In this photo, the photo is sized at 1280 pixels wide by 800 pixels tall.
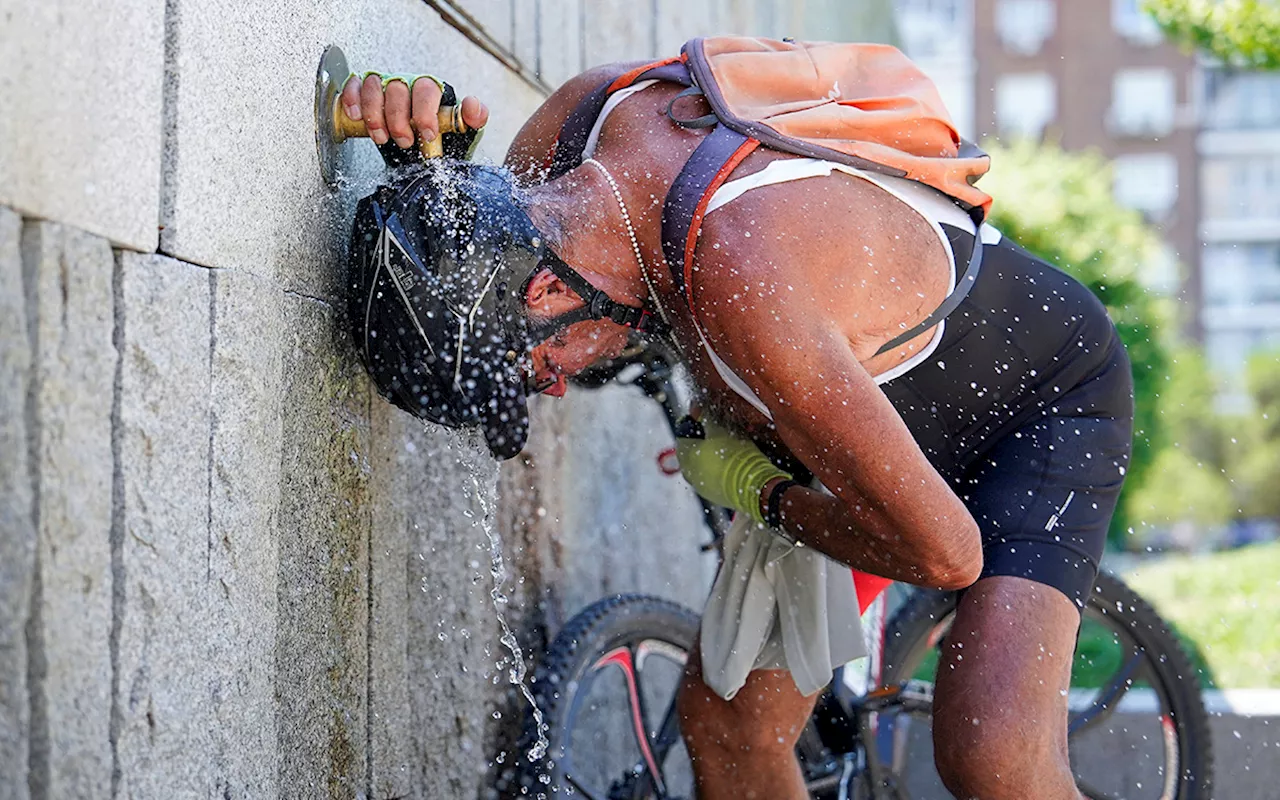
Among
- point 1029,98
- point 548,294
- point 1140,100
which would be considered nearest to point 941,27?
point 1029,98

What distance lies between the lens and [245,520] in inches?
83.7

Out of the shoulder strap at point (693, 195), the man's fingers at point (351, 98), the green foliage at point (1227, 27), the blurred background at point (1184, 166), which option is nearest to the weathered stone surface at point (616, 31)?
Answer: the man's fingers at point (351, 98)

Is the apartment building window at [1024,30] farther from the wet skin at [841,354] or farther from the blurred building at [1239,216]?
the wet skin at [841,354]

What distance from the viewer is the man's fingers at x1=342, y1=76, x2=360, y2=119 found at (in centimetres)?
253

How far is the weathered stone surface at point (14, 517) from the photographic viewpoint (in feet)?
5.05

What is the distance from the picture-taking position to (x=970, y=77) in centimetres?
4191

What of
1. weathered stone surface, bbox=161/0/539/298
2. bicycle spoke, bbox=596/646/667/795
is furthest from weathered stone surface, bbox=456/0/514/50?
bicycle spoke, bbox=596/646/667/795

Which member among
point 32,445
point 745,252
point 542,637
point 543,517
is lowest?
point 542,637

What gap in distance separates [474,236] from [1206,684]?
3662 mm

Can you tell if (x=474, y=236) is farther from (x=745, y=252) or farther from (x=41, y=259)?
(x=41, y=259)

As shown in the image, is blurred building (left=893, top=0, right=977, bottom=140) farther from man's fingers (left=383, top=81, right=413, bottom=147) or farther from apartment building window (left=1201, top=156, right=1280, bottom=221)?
man's fingers (left=383, top=81, right=413, bottom=147)

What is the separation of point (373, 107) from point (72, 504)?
105 cm

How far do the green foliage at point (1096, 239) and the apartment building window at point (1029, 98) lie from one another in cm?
1936

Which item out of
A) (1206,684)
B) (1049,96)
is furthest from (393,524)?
(1049,96)
